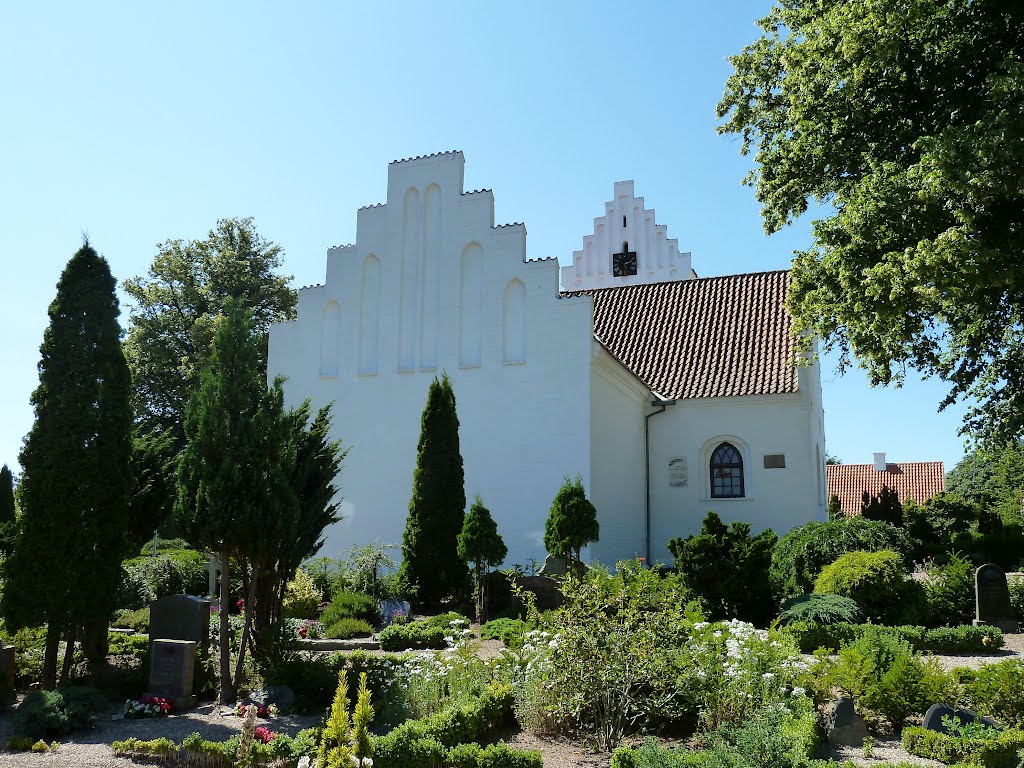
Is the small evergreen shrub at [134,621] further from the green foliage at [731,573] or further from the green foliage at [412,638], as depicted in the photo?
the green foliage at [731,573]

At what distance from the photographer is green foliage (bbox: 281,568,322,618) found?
1358 centimetres

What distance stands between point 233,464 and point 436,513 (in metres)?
6.89

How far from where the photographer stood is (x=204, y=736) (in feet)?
22.7

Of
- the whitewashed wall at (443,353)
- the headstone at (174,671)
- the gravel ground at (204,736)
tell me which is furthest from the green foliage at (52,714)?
the whitewashed wall at (443,353)

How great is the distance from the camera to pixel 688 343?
893 inches

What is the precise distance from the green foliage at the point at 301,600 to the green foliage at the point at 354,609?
69cm

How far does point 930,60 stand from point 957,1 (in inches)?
33.2

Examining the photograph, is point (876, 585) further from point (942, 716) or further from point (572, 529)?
point (942, 716)

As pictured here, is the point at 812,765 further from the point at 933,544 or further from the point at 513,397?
the point at 933,544

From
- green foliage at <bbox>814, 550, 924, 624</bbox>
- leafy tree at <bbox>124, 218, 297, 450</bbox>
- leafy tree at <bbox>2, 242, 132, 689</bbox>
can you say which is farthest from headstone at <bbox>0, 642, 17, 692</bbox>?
leafy tree at <bbox>124, 218, 297, 450</bbox>

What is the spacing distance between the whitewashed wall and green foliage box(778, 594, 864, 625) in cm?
636

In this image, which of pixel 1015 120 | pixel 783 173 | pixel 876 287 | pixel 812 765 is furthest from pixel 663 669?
pixel 783 173

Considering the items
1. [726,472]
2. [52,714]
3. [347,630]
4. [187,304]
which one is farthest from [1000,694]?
[187,304]

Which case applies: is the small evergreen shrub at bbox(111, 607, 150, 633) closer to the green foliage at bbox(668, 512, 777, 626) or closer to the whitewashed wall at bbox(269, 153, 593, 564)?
the whitewashed wall at bbox(269, 153, 593, 564)
